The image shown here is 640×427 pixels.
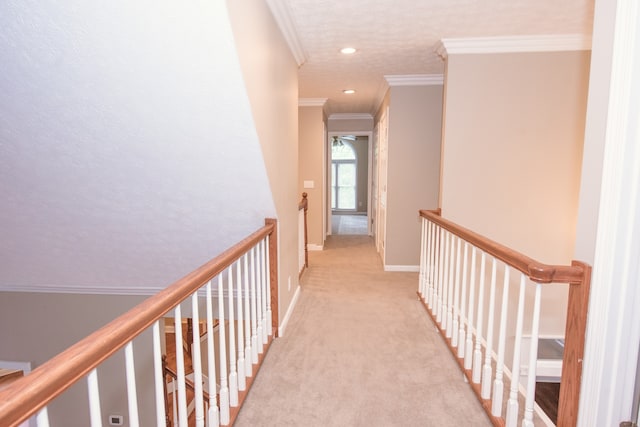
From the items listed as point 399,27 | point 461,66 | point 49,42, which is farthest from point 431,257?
point 49,42

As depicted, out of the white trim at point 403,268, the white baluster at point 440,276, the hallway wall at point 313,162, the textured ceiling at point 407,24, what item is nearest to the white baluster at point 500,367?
the white baluster at point 440,276

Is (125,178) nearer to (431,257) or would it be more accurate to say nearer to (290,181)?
(290,181)

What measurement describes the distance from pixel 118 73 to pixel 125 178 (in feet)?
2.76

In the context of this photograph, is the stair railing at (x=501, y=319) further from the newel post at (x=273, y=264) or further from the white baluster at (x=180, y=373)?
the white baluster at (x=180, y=373)

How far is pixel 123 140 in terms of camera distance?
227 centimetres

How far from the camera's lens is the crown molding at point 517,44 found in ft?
9.91

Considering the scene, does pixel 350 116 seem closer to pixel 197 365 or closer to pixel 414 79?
pixel 414 79

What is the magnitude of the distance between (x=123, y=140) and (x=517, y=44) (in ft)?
10.2

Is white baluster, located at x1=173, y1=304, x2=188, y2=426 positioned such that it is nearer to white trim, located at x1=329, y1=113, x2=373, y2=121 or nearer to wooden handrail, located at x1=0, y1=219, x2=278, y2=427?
wooden handrail, located at x1=0, y1=219, x2=278, y2=427

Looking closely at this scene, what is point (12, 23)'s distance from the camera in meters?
1.71

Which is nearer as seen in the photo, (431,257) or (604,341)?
(604,341)

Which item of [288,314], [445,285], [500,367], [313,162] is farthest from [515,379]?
[313,162]

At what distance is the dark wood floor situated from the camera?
3.40 metres

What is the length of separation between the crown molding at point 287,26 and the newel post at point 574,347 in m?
2.21
